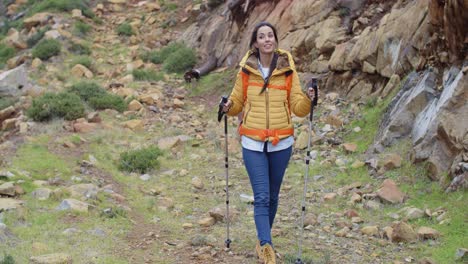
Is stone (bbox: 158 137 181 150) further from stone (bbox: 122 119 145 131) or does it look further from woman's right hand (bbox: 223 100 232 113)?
woman's right hand (bbox: 223 100 232 113)

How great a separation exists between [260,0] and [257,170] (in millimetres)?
10900

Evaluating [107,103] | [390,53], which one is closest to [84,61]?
[107,103]

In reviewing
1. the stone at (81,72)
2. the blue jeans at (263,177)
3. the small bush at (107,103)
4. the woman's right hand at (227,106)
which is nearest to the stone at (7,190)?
the woman's right hand at (227,106)

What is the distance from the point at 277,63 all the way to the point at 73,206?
3302 millimetres

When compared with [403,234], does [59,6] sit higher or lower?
higher

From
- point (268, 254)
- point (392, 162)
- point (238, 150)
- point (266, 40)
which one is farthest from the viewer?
point (238, 150)

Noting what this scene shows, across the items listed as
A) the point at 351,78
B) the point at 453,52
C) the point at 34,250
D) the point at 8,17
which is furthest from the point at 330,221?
the point at 8,17

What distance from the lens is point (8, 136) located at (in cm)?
1163

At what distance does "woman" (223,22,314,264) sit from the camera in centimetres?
532

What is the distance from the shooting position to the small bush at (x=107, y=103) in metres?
13.6

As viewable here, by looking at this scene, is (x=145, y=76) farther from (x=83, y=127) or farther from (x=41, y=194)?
(x=41, y=194)

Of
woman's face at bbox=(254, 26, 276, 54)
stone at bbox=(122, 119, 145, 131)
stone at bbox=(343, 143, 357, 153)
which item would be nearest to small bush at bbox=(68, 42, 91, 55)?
stone at bbox=(122, 119, 145, 131)

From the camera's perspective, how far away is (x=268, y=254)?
530 centimetres

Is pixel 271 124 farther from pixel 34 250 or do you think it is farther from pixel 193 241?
pixel 34 250
